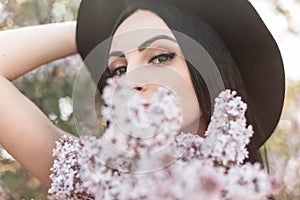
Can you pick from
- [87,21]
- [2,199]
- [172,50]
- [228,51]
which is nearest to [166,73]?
[172,50]

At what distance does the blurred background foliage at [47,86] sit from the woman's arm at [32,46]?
0.34 m

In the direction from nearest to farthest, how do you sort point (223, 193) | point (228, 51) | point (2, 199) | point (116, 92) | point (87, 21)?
1. point (223, 193)
2. point (116, 92)
3. point (228, 51)
4. point (87, 21)
5. point (2, 199)

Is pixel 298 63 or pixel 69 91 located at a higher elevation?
pixel 298 63

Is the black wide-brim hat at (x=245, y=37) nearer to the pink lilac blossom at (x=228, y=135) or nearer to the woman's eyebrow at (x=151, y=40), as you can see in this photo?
the woman's eyebrow at (x=151, y=40)

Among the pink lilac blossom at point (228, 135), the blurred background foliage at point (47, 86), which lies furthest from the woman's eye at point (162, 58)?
the blurred background foliage at point (47, 86)

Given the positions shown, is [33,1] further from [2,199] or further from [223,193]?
[223,193]

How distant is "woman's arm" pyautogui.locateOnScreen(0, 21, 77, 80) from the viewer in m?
1.21

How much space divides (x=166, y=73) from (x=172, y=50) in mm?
38

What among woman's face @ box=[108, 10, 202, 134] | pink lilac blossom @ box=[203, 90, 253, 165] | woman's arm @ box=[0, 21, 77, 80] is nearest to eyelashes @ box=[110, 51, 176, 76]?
woman's face @ box=[108, 10, 202, 134]

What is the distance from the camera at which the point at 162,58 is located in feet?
3.46

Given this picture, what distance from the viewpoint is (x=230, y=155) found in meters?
0.87

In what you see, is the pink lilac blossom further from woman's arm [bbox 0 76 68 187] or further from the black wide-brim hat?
woman's arm [bbox 0 76 68 187]

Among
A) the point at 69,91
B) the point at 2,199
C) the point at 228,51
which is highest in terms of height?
the point at 228,51

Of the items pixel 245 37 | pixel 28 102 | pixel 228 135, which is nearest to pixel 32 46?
pixel 28 102
